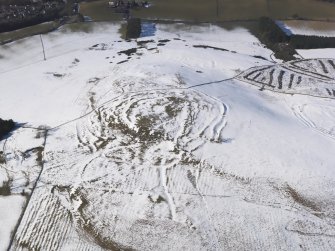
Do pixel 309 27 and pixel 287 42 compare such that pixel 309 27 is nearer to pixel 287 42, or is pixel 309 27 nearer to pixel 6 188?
pixel 287 42

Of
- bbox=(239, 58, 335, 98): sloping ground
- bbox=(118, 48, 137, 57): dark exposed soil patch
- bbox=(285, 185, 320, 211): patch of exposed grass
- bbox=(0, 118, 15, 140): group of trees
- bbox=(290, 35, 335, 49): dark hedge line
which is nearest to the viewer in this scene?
bbox=(285, 185, 320, 211): patch of exposed grass

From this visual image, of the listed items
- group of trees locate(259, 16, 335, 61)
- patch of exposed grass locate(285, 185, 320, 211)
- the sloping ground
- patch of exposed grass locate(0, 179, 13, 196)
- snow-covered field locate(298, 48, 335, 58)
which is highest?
group of trees locate(259, 16, 335, 61)

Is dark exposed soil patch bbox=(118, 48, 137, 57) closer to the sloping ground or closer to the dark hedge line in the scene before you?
the sloping ground

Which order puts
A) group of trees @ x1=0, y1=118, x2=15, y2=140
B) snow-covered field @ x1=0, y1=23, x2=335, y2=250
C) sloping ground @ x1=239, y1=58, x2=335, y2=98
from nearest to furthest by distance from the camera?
snow-covered field @ x1=0, y1=23, x2=335, y2=250 < group of trees @ x1=0, y1=118, x2=15, y2=140 < sloping ground @ x1=239, y1=58, x2=335, y2=98

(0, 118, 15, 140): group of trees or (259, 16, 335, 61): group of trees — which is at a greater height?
(259, 16, 335, 61): group of trees

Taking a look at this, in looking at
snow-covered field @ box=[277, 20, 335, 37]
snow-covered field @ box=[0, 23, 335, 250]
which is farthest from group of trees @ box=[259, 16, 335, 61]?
snow-covered field @ box=[0, 23, 335, 250]

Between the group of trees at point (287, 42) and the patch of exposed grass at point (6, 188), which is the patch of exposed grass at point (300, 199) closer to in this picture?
the patch of exposed grass at point (6, 188)

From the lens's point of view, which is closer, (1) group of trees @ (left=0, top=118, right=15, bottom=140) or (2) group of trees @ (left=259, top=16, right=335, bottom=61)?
(1) group of trees @ (left=0, top=118, right=15, bottom=140)

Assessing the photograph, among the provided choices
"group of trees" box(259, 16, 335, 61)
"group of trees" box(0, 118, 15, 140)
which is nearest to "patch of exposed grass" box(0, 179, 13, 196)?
"group of trees" box(0, 118, 15, 140)
